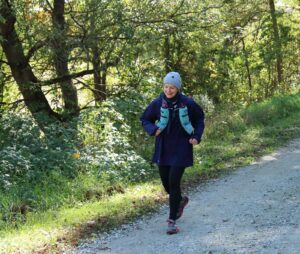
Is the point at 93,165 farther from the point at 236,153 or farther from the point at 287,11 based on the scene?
the point at 287,11

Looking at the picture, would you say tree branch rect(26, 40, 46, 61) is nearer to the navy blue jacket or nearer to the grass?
the grass

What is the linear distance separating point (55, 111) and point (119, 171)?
16.0ft

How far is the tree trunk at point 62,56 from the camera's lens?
11.0m

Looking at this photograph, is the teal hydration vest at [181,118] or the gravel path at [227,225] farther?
the teal hydration vest at [181,118]

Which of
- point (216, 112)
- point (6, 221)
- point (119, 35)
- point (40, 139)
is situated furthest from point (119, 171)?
point (216, 112)

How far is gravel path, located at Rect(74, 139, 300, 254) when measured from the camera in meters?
5.18

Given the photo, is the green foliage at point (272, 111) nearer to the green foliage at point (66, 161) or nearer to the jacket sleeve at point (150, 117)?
the green foliage at point (66, 161)

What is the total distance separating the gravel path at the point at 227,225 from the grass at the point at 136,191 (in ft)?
0.99

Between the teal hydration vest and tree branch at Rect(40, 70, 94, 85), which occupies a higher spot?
tree branch at Rect(40, 70, 94, 85)

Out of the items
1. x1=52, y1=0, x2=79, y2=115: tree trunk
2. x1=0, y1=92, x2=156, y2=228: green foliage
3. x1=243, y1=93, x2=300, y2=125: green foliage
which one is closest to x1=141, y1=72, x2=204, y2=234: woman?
x1=0, y1=92, x2=156, y2=228: green foliage

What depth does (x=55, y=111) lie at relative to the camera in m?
12.9

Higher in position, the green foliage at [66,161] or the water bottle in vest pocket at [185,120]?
the water bottle in vest pocket at [185,120]

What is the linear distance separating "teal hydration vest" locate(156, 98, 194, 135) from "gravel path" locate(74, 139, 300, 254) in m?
1.24

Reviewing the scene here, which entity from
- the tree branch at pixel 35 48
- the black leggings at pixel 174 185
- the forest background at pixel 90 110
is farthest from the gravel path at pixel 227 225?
the tree branch at pixel 35 48
